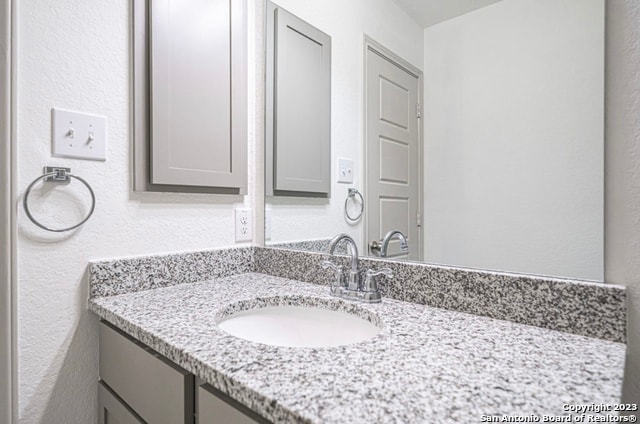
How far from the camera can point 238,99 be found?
1224mm

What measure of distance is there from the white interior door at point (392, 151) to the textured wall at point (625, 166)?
1.28 ft

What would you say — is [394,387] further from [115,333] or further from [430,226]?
[115,333]

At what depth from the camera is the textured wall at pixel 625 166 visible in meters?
0.62

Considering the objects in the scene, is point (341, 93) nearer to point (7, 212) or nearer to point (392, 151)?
point (392, 151)

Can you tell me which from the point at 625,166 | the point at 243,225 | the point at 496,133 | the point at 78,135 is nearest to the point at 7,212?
the point at 78,135

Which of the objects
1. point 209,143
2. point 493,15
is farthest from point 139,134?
point 493,15

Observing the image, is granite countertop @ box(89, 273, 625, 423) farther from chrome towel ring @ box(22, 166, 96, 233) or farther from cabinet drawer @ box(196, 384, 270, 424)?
chrome towel ring @ box(22, 166, 96, 233)

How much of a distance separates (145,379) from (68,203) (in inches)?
19.0

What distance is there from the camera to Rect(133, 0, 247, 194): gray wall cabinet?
1000 millimetres

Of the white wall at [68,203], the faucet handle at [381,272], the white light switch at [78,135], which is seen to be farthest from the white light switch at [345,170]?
the white light switch at [78,135]

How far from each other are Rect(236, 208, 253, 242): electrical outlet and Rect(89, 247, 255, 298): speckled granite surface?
0.04 m

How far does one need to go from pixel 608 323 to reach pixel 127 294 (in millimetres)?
1097

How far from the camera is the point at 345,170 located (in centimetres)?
115

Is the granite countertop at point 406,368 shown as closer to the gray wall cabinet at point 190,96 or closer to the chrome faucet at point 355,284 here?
the chrome faucet at point 355,284
